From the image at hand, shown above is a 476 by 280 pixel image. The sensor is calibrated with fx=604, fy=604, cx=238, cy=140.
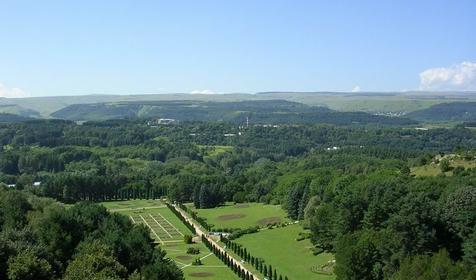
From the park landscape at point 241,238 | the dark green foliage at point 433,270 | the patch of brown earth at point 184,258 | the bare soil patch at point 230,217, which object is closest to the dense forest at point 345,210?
the dark green foliage at point 433,270

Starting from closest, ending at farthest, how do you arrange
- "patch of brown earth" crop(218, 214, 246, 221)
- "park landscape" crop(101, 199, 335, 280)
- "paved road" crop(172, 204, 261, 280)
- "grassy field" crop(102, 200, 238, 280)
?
"park landscape" crop(101, 199, 335, 280) → "grassy field" crop(102, 200, 238, 280) → "paved road" crop(172, 204, 261, 280) → "patch of brown earth" crop(218, 214, 246, 221)

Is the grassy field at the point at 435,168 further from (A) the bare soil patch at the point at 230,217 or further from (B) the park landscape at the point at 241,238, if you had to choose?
(A) the bare soil patch at the point at 230,217

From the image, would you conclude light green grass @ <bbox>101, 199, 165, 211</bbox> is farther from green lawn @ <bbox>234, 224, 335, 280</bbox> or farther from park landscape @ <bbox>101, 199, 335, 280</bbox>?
green lawn @ <bbox>234, 224, 335, 280</bbox>

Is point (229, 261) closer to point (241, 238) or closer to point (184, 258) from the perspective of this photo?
point (184, 258)

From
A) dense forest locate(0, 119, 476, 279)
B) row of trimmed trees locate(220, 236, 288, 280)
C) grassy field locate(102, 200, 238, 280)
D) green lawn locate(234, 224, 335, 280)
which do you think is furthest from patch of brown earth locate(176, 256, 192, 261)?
dense forest locate(0, 119, 476, 279)

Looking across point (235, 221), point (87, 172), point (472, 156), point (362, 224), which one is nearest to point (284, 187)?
point (235, 221)

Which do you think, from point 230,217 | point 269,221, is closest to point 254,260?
point 269,221
